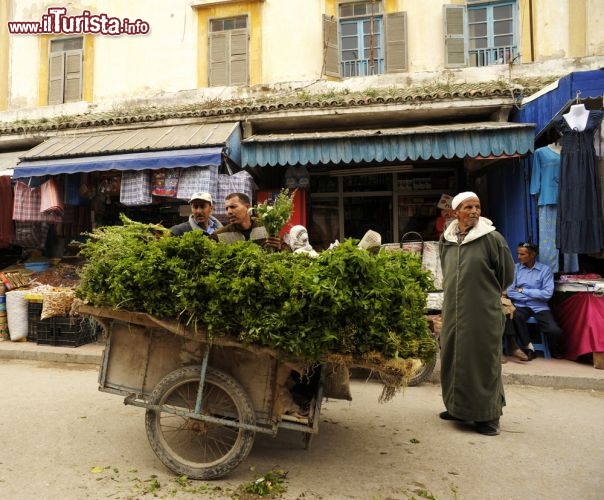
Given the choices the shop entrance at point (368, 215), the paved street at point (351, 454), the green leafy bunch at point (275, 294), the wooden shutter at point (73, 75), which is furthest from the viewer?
the wooden shutter at point (73, 75)

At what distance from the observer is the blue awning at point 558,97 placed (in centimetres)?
550

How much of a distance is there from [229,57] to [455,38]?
491 cm

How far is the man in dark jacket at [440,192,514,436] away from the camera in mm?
3430

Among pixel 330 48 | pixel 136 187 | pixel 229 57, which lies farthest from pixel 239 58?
pixel 136 187

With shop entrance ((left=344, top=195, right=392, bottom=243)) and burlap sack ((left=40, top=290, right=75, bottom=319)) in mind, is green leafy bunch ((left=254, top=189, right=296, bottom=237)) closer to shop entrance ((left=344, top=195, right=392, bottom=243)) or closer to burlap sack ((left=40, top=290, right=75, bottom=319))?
burlap sack ((left=40, top=290, right=75, bottom=319))

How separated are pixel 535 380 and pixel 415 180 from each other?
4796 millimetres

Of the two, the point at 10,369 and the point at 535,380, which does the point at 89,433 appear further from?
the point at 535,380

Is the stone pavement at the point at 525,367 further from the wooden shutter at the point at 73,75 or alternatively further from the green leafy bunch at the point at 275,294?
the wooden shutter at the point at 73,75

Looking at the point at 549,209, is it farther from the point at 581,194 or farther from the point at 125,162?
the point at 125,162

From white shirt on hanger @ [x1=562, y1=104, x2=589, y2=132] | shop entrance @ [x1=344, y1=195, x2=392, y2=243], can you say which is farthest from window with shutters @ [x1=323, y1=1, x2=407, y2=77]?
white shirt on hanger @ [x1=562, y1=104, x2=589, y2=132]

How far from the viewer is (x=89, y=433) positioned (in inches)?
133

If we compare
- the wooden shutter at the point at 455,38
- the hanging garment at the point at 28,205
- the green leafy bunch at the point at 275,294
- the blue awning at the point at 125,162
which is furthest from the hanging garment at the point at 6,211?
the wooden shutter at the point at 455,38

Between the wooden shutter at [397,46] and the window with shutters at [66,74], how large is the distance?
731 cm

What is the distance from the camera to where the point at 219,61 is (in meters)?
9.64
